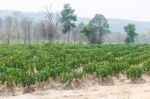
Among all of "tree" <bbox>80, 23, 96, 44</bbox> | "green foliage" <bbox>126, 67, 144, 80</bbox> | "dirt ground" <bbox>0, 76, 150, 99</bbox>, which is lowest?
"dirt ground" <bbox>0, 76, 150, 99</bbox>

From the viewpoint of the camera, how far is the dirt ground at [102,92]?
13234 mm

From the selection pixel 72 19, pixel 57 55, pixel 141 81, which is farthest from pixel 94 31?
pixel 141 81

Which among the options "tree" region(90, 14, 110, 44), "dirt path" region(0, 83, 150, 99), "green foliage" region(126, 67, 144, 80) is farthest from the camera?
"tree" region(90, 14, 110, 44)

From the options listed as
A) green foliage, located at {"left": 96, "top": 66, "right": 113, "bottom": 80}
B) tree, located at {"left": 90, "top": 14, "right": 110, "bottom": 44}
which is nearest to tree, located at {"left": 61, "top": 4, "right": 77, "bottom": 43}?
Result: tree, located at {"left": 90, "top": 14, "right": 110, "bottom": 44}

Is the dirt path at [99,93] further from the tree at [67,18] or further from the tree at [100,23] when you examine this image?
the tree at [100,23]

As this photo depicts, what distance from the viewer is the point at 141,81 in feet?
54.9

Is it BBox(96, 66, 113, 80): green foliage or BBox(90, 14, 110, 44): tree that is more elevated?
BBox(90, 14, 110, 44): tree

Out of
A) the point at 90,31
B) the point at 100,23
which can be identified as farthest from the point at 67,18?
the point at 100,23

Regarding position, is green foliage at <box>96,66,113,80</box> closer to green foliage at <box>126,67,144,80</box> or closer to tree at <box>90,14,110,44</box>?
green foliage at <box>126,67,144,80</box>

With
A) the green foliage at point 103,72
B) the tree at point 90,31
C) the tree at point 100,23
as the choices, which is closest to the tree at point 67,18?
the tree at point 90,31

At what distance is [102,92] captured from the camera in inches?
562

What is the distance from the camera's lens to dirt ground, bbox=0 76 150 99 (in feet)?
43.4

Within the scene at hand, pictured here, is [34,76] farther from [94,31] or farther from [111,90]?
[94,31]

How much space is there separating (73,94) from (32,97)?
143cm
